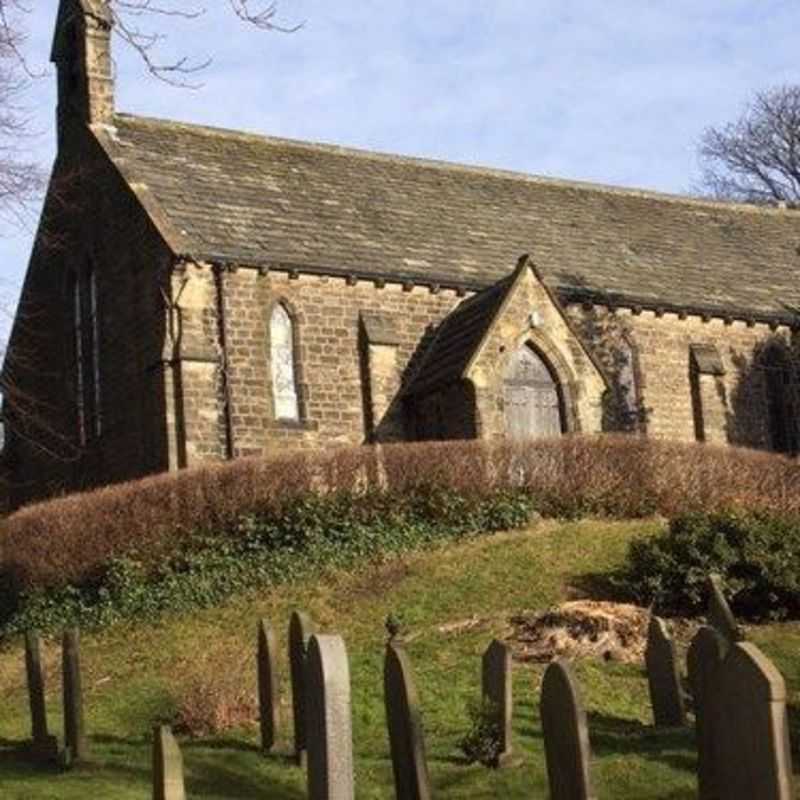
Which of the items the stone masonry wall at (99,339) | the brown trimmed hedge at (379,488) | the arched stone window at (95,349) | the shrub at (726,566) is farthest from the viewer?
the arched stone window at (95,349)

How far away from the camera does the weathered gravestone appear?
14.8 m

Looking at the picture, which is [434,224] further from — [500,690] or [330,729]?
[330,729]

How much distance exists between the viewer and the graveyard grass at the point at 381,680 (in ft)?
41.7

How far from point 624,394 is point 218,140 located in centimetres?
1058

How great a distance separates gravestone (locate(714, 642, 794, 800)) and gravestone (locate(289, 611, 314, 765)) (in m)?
5.66

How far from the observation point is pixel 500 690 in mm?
13312

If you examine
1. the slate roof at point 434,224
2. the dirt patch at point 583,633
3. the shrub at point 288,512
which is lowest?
the dirt patch at point 583,633

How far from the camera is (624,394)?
111ft

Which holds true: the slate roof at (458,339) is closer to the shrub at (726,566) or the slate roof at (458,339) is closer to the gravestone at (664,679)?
the shrub at (726,566)

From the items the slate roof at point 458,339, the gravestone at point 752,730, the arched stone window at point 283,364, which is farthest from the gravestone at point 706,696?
the arched stone window at point 283,364

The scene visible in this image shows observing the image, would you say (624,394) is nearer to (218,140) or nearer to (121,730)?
(218,140)

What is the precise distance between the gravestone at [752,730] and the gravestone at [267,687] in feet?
21.5

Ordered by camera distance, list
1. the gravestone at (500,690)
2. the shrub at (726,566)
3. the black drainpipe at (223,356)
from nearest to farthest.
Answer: the gravestone at (500,690) < the shrub at (726,566) < the black drainpipe at (223,356)

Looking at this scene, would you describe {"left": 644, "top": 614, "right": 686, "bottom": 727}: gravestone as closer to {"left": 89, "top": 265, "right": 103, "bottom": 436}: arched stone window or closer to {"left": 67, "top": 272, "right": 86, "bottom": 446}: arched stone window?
{"left": 89, "top": 265, "right": 103, "bottom": 436}: arched stone window
